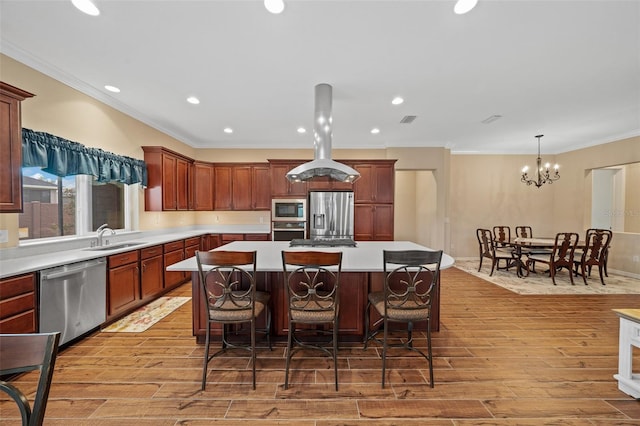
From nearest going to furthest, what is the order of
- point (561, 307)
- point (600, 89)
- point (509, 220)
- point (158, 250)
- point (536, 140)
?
point (600, 89), point (561, 307), point (158, 250), point (536, 140), point (509, 220)

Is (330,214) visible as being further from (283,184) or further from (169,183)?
(169,183)

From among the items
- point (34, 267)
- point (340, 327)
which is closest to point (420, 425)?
point (340, 327)

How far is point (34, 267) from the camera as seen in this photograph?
229 cm

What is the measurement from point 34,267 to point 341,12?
3.27 metres

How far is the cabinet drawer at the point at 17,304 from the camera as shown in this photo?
2.06 meters

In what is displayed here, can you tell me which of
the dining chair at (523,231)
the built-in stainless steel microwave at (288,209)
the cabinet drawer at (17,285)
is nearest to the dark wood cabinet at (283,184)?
the built-in stainless steel microwave at (288,209)

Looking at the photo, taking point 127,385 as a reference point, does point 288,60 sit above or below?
above

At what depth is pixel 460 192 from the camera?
23.2ft

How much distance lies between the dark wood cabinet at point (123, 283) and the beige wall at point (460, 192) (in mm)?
1277

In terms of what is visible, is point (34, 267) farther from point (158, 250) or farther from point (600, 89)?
point (600, 89)

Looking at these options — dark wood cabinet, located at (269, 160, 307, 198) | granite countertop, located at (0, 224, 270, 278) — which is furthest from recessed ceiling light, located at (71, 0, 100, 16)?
dark wood cabinet, located at (269, 160, 307, 198)

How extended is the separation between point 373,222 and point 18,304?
16.4 ft

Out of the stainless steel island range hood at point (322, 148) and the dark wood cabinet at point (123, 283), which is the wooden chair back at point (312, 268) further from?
the dark wood cabinet at point (123, 283)

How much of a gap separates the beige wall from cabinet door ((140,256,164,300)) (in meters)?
0.95
